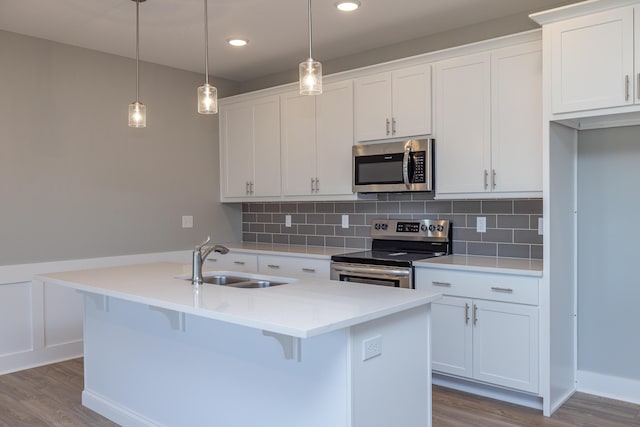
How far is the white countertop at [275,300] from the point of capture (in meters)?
1.82

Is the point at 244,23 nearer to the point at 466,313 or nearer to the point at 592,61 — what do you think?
the point at 592,61

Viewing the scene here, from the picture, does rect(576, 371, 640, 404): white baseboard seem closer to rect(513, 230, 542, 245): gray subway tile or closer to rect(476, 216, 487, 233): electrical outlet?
rect(513, 230, 542, 245): gray subway tile

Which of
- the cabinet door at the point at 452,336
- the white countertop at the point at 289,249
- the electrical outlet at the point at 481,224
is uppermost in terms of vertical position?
the electrical outlet at the point at 481,224

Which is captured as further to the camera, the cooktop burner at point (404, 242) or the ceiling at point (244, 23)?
the cooktop burner at point (404, 242)

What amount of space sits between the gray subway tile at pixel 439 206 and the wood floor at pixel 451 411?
1304 mm

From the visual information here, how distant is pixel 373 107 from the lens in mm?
4020

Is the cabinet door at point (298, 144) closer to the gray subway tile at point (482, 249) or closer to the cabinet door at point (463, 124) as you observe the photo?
the cabinet door at point (463, 124)

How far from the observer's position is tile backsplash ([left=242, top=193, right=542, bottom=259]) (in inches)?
143

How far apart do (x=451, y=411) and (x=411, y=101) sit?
6.92 feet

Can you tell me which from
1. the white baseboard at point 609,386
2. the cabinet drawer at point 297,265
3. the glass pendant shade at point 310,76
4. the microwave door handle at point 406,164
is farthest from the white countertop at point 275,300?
the white baseboard at point 609,386

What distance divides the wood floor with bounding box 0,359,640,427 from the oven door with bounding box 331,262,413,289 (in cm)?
77

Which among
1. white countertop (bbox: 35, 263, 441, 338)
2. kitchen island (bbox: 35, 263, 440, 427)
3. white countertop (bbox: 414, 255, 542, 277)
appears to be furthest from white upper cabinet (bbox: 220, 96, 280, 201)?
white countertop (bbox: 35, 263, 441, 338)

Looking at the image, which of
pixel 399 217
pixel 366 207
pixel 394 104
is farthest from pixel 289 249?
pixel 394 104

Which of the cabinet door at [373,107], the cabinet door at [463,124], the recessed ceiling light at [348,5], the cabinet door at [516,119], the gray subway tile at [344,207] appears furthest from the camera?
the gray subway tile at [344,207]
